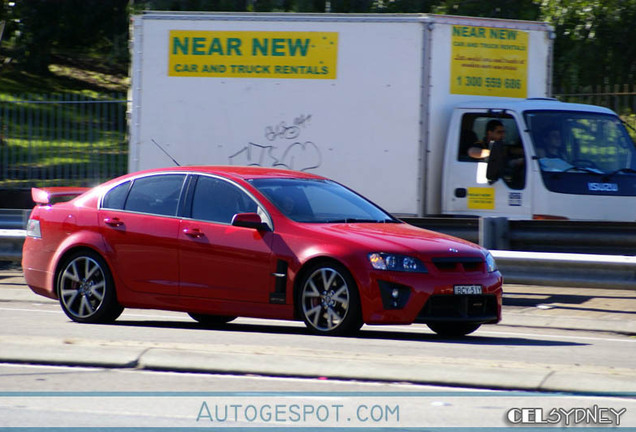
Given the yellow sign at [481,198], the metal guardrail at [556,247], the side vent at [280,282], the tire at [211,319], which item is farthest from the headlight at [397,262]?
the yellow sign at [481,198]

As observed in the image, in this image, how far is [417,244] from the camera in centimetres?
921

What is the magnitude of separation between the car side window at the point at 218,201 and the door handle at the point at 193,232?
0.14 meters

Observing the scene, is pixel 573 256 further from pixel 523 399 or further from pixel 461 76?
pixel 523 399

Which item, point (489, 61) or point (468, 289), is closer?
point (468, 289)

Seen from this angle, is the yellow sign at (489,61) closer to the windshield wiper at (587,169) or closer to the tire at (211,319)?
the windshield wiper at (587,169)

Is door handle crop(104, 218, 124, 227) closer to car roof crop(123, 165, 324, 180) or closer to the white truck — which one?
car roof crop(123, 165, 324, 180)

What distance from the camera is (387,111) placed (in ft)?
47.3

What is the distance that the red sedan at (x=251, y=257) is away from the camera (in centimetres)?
908

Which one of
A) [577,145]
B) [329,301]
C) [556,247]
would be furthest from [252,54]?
[329,301]

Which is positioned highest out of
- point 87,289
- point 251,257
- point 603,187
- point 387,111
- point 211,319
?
point 387,111

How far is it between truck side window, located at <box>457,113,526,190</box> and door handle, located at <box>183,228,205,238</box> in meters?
4.90

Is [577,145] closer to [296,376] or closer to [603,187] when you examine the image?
[603,187]

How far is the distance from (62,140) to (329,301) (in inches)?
408

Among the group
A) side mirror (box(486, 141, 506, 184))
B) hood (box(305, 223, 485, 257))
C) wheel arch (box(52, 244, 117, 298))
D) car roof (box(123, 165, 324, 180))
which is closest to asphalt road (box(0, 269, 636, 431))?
wheel arch (box(52, 244, 117, 298))
